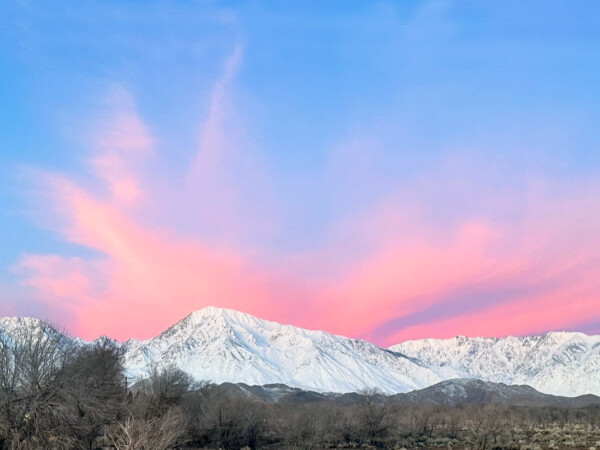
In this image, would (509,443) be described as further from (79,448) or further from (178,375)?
(79,448)

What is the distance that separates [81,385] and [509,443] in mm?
46799

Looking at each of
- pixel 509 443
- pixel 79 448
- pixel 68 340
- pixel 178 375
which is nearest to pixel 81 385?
pixel 79 448

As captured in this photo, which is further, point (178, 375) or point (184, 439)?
point (178, 375)

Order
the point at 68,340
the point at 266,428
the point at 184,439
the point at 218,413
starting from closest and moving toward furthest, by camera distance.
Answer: the point at 68,340 → the point at 184,439 → the point at 218,413 → the point at 266,428

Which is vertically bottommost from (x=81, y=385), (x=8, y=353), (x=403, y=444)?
(x=403, y=444)

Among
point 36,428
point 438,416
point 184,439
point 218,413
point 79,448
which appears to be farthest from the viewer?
point 438,416

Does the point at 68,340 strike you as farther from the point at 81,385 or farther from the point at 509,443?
the point at 509,443

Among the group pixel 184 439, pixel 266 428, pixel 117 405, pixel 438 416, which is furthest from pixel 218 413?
pixel 438 416

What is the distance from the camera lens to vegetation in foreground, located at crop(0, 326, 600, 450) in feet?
79.8

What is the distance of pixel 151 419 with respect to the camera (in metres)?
34.2

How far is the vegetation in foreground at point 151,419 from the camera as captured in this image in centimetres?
2433

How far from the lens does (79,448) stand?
92.2ft

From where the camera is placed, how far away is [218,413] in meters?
58.8

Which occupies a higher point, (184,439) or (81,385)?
(81,385)
